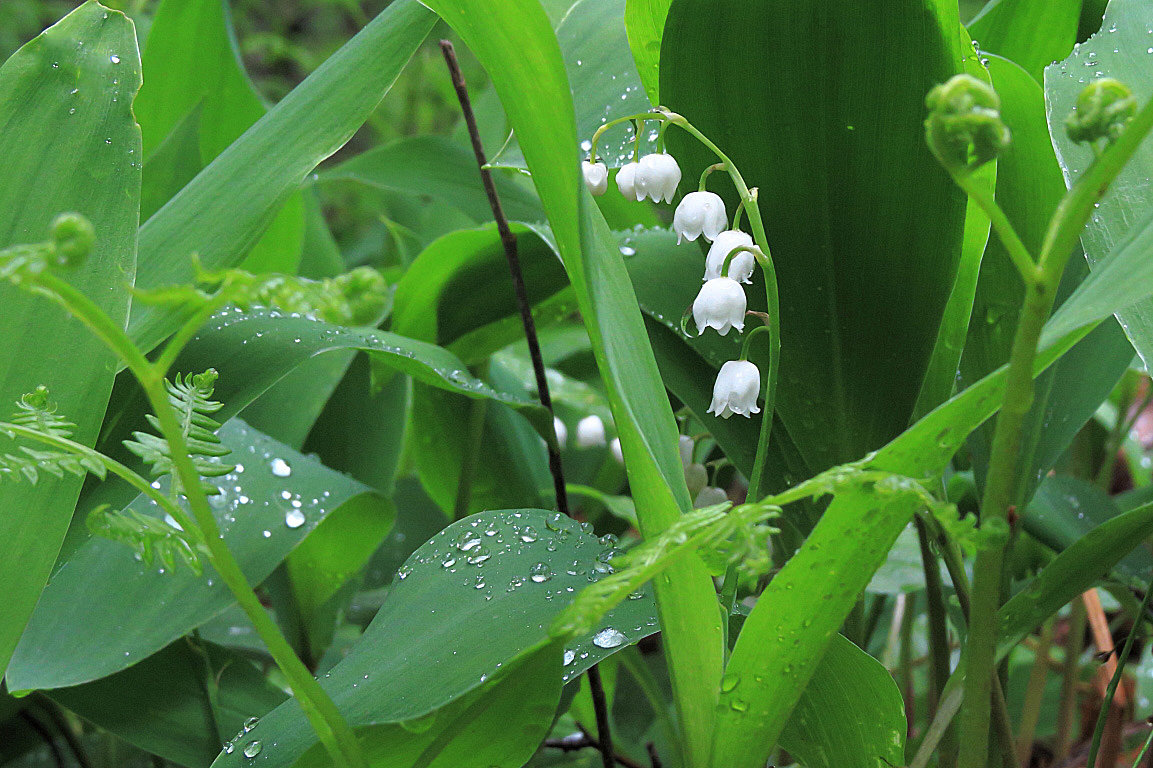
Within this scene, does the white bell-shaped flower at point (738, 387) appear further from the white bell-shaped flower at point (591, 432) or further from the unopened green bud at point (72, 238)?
the white bell-shaped flower at point (591, 432)

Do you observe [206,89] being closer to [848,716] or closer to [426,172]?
[426,172]

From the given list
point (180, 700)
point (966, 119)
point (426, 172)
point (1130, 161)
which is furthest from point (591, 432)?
point (966, 119)

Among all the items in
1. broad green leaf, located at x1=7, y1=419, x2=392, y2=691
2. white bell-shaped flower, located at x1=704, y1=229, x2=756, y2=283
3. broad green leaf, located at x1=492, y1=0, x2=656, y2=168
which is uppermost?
broad green leaf, located at x1=492, y1=0, x2=656, y2=168

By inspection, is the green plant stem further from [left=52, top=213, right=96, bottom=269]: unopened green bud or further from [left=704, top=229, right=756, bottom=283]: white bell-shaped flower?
[left=704, top=229, right=756, bottom=283]: white bell-shaped flower

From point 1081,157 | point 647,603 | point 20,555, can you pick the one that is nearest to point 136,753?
point 20,555

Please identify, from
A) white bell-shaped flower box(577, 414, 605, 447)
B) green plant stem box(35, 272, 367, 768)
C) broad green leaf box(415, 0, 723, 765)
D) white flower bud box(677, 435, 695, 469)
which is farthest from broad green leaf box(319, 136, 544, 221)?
green plant stem box(35, 272, 367, 768)
